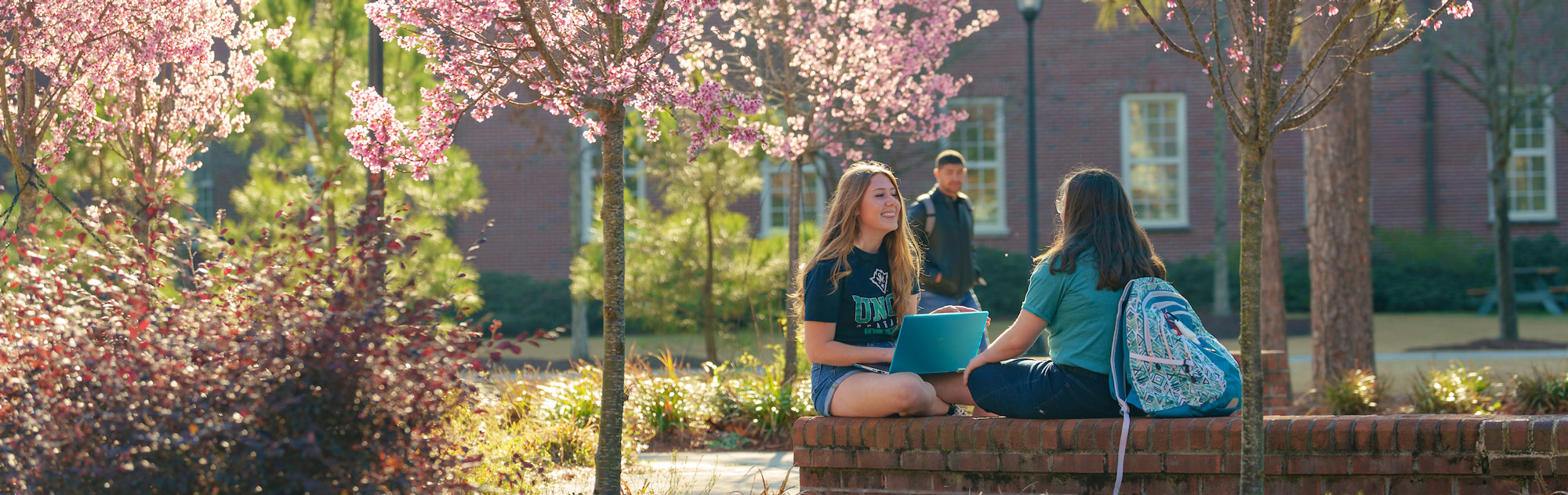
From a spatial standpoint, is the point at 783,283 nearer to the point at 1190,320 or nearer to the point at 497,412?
the point at 497,412

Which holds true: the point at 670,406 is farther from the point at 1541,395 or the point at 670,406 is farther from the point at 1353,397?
the point at 1541,395

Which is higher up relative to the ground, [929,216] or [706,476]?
[929,216]

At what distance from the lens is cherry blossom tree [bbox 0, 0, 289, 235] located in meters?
5.34

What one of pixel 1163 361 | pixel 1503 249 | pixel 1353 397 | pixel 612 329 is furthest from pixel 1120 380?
pixel 1503 249

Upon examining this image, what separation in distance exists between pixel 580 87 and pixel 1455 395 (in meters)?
5.77

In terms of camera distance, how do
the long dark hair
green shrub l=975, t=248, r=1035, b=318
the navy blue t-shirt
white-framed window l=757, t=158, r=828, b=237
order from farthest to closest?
white-framed window l=757, t=158, r=828, b=237 → green shrub l=975, t=248, r=1035, b=318 → the navy blue t-shirt → the long dark hair

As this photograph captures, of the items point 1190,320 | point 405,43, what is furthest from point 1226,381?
point 405,43

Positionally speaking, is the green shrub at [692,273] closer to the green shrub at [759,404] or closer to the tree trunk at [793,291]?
the tree trunk at [793,291]

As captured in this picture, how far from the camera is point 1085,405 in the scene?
12.2 feet

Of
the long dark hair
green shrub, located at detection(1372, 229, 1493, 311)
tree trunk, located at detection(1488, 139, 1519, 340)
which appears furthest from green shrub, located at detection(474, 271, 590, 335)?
the long dark hair

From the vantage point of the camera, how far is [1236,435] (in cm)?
346

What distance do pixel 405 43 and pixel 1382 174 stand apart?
18193 mm

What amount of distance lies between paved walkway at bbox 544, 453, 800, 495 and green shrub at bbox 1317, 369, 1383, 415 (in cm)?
355

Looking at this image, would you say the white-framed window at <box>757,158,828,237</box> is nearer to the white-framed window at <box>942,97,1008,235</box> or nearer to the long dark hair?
the white-framed window at <box>942,97,1008,235</box>
